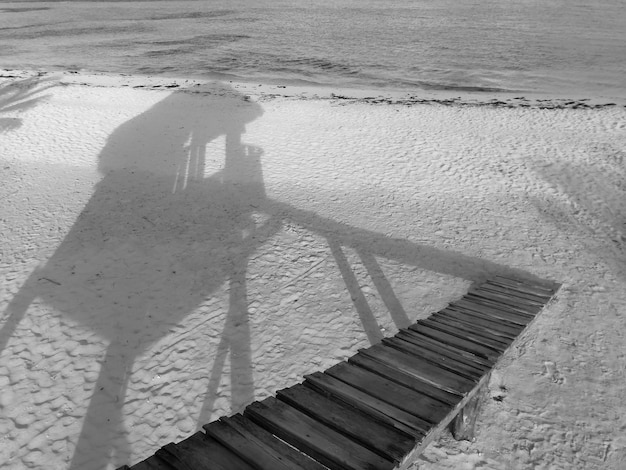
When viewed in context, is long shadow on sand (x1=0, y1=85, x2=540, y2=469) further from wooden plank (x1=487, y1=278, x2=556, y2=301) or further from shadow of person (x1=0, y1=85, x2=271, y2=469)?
wooden plank (x1=487, y1=278, x2=556, y2=301)

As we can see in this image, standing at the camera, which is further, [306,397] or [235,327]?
[235,327]

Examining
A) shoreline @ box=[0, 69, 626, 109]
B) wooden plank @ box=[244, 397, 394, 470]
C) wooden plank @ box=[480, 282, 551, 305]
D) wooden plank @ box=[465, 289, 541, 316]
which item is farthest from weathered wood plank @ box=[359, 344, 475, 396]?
shoreline @ box=[0, 69, 626, 109]

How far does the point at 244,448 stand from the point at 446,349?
218cm

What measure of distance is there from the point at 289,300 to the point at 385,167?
499 cm

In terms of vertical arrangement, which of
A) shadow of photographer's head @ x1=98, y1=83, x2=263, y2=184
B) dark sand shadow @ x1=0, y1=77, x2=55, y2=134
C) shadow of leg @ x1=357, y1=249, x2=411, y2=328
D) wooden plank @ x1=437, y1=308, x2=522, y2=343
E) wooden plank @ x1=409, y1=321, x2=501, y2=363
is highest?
dark sand shadow @ x1=0, y1=77, x2=55, y2=134

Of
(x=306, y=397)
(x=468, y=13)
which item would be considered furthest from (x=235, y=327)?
(x=468, y=13)

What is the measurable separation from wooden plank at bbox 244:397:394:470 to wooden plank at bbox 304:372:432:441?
0.31 meters

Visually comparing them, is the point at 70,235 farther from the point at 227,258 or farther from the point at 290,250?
the point at 290,250

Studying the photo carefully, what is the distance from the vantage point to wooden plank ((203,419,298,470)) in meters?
2.86

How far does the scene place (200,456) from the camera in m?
2.91

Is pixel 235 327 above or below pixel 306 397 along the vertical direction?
below

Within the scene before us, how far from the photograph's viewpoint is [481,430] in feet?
13.9

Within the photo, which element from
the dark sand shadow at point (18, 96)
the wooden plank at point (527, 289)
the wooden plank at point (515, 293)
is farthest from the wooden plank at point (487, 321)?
the dark sand shadow at point (18, 96)

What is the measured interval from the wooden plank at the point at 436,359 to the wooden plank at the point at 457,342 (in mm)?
295
